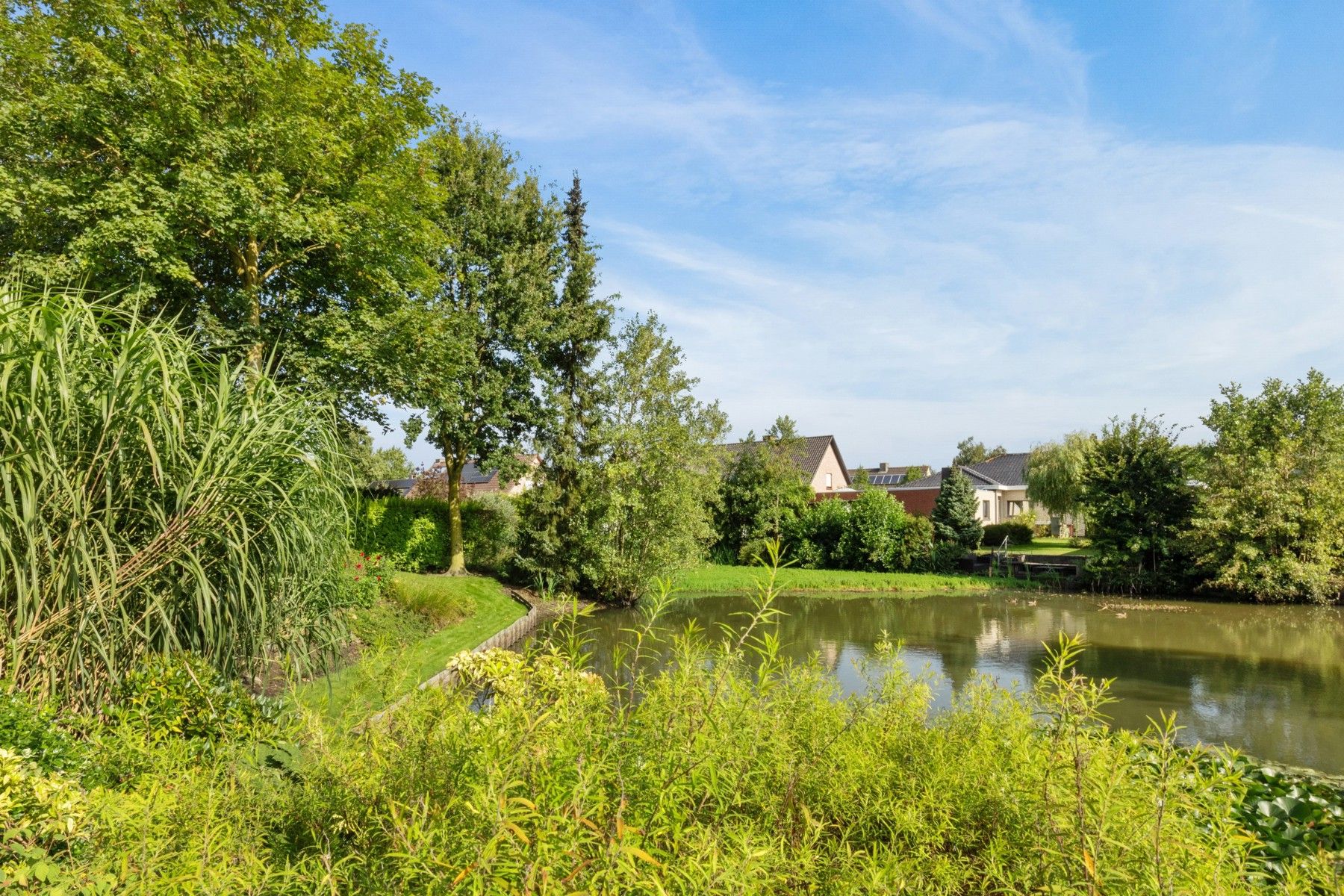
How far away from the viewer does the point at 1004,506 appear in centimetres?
4522

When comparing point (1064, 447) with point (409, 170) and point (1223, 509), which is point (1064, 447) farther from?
point (409, 170)

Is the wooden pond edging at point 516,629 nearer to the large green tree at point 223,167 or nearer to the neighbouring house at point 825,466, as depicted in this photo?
the large green tree at point 223,167

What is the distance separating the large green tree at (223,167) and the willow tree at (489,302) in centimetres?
371

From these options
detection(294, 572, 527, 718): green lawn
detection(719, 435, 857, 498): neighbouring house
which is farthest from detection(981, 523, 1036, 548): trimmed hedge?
detection(294, 572, 527, 718): green lawn

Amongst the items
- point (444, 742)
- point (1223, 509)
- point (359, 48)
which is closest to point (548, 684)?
point (444, 742)

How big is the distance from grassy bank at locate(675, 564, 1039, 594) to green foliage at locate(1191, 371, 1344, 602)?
5.44 metres

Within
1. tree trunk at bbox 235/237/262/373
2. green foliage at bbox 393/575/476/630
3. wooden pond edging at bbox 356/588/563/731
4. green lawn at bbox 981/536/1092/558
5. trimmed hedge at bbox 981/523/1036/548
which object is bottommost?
wooden pond edging at bbox 356/588/563/731

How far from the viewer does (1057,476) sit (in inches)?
1347

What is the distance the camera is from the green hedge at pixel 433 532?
18500mm

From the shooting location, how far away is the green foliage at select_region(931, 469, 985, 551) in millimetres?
25828

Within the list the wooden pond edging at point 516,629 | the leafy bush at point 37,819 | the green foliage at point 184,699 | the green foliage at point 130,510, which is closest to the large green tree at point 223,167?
the wooden pond edging at point 516,629

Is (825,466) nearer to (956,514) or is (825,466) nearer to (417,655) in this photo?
(956,514)

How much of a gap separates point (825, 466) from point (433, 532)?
2687 centimetres

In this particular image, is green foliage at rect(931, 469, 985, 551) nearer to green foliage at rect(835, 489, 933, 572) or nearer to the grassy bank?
green foliage at rect(835, 489, 933, 572)
